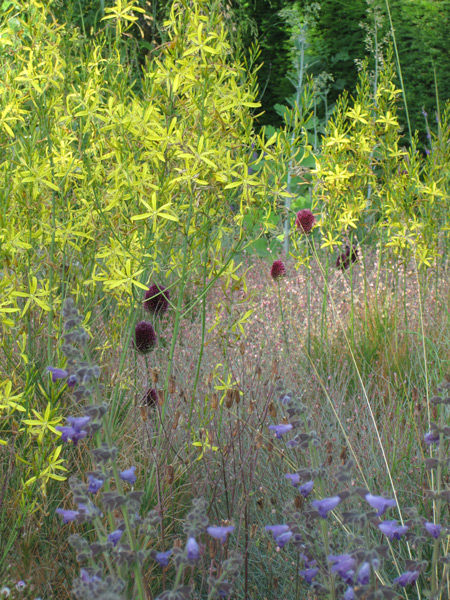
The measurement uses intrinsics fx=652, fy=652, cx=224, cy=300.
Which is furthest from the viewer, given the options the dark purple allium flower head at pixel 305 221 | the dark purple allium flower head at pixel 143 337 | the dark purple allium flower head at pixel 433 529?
the dark purple allium flower head at pixel 305 221

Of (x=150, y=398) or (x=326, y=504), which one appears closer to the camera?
(x=326, y=504)

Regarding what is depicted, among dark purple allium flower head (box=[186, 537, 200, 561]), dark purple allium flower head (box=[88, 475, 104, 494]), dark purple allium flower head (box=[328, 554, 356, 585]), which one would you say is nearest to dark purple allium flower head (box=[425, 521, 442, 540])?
dark purple allium flower head (box=[328, 554, 356, 585])

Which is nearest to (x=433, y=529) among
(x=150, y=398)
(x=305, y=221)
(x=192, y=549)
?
Answer: (x=192, y=549)

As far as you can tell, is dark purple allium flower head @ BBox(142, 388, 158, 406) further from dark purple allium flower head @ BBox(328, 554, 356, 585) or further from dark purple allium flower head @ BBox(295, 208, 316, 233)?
dark purple allium flower head @ BBox(295, 208, 316, 233)

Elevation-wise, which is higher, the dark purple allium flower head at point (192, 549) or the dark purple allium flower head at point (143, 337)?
the dark purple allium flower head at point (192, 549)

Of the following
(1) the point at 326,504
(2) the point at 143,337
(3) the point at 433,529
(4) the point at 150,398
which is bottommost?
(4) the point at 150,398

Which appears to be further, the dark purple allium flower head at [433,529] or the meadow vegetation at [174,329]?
the meadow vegetation at [174,329]

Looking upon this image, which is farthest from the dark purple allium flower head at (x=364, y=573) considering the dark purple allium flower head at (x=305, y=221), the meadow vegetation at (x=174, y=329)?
the dark purple allium flower head at (x=305, y=221)

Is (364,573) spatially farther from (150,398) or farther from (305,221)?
(305,221)

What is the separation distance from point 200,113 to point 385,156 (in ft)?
5.57

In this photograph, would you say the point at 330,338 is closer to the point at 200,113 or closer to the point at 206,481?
the point at 206,481

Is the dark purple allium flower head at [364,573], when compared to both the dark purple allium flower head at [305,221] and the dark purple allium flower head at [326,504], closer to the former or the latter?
the dark purple allium flower head at [326,504]

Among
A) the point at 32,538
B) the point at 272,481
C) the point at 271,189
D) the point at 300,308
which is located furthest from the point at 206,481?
the point at 300,308

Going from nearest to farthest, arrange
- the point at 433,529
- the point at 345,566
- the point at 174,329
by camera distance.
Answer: the point at 345,566, the point at 433,529, the point at 174,329
